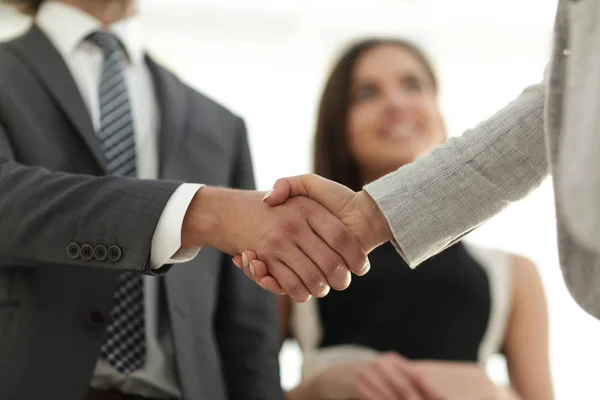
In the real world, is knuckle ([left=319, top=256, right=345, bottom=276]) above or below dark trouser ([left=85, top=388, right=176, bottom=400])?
above

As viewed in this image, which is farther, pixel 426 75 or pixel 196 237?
pixel 426 75

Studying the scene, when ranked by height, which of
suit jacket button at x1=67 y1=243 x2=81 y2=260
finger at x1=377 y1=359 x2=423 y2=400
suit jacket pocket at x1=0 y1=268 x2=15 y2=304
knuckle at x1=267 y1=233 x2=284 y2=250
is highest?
knuckle at x1=267 y1=233 x2=284 y2=250

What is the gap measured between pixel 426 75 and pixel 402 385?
2.65 feet

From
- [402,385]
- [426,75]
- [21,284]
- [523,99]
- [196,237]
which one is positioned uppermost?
[523,99]

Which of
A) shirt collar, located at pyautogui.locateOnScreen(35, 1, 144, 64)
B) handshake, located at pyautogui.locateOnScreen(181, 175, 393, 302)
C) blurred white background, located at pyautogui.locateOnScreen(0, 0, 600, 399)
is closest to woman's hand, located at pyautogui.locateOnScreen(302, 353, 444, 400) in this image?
handshake, located at pyautogui.locateOnScreen(181, 175, 393, 302)

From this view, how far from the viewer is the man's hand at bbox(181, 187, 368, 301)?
1.16 meters

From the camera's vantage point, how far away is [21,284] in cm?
114

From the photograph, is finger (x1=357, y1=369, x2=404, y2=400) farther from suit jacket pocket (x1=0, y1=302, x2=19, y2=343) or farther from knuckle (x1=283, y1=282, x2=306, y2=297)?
suit jacket pocket (x1=0, y1=302, x2=19, y2=343)

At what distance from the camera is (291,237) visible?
1174 mm

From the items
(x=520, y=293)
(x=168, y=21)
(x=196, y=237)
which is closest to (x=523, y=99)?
(x=196, y=237)

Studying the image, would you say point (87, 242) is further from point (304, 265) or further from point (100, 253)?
point (304, 265)

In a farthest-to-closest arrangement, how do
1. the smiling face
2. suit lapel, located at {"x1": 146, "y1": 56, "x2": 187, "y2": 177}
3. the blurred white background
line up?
the blurred white background, the smiling face, suit lapel, located at {"x1": 146, "y1": 56, "x2": 187, "y2": 177}

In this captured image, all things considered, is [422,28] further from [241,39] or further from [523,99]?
[523,99]

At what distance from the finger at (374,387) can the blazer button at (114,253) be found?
663 mm
